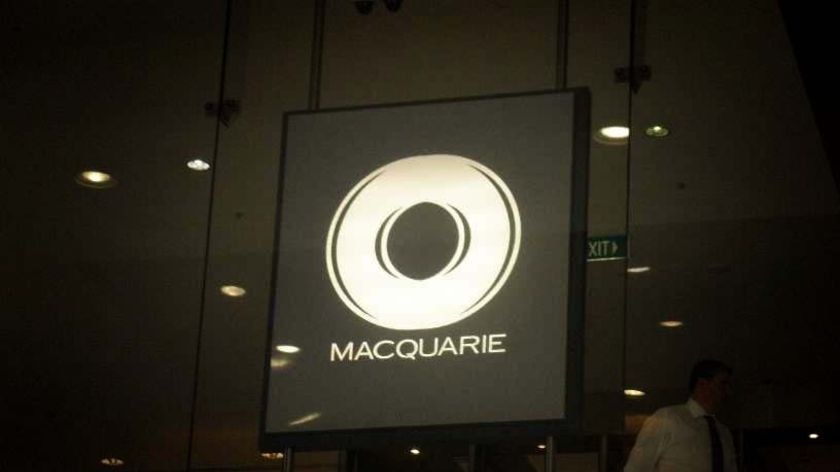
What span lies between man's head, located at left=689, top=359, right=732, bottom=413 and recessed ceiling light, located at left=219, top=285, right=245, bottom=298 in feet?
5.21

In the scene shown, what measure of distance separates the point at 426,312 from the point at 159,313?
73.2 inches

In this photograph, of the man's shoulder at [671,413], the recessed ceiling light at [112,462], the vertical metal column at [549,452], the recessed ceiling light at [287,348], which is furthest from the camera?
the recessed ceiling light at [112,462]

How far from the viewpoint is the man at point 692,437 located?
5160mm

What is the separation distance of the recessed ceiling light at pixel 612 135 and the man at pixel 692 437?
3.03 feet

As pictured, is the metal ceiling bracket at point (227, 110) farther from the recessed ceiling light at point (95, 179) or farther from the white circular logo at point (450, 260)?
the white circular logo at point (450, 260)

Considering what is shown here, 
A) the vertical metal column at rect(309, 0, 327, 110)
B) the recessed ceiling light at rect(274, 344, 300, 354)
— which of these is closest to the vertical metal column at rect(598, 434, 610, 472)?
the recessed ceiling light at rect(274, 344, 300, 354)

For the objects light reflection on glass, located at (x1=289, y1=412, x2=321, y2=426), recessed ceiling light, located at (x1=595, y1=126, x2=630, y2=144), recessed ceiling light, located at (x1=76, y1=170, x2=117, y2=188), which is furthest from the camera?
recessed ceiling light, located at (x1=76, y1=170, x2=117, y2=188)

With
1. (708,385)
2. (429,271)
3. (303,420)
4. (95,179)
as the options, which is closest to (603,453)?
(429,271)

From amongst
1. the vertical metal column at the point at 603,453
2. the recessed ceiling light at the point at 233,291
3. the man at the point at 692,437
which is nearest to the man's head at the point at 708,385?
the man at the point at 692,437

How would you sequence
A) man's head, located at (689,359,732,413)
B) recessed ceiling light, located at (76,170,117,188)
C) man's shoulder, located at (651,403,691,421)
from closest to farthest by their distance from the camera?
man's shoulder, located at (651,403,691,421) < man's head, located at (689,359,732,413) < recessed ceiling light, located at (76,170,117,188)

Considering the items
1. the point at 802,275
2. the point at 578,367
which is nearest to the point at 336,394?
the point at 578,367

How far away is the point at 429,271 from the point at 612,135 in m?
0.75

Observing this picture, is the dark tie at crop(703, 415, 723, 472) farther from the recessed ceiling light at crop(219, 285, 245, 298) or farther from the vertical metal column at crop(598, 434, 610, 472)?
the recessed ceiling light at crop(219, 285, 245, 298)

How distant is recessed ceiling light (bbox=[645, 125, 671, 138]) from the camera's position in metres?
6.31
